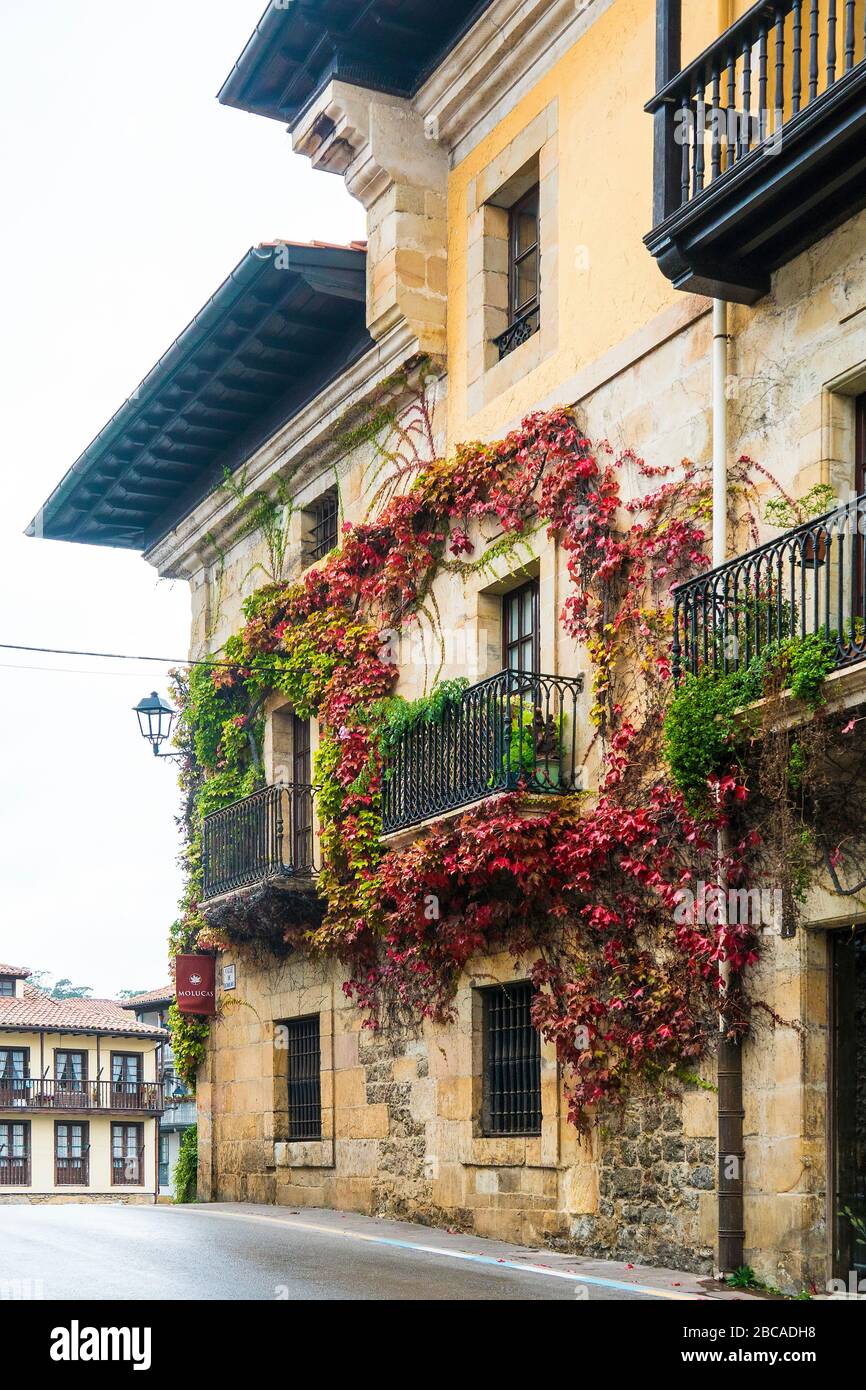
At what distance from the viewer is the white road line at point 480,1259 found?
34.0 ft

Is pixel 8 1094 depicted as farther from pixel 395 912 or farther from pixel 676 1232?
pixel 676 1232

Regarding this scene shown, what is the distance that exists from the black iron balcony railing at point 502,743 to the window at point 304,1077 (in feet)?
14.4

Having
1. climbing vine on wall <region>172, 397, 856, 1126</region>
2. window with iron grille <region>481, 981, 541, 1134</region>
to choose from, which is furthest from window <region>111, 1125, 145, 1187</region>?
window with iron grille <region>481, 981, 541, 1134</region>

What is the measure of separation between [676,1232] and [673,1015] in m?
1.42

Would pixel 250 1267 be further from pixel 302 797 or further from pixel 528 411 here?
pixel 302 797

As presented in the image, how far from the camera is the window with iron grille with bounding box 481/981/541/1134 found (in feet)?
45.8

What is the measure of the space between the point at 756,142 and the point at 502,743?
4693mm

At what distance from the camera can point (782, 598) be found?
10547mm

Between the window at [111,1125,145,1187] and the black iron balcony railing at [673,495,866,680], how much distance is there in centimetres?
4617

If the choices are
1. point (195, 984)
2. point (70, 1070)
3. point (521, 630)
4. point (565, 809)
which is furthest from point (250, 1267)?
point (70, 1070)

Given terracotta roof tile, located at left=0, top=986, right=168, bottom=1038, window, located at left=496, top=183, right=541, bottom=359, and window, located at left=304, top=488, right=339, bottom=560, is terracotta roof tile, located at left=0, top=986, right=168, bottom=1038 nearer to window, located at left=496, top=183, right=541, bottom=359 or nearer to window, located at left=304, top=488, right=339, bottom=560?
window, located at left=304, top=488, right=339, bottom=560

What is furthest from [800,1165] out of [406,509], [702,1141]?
[406,509]

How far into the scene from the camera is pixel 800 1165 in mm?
10648

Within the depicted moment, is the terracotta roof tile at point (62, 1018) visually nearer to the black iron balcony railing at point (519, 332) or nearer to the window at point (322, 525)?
the window at point (322, 525)
